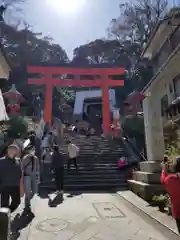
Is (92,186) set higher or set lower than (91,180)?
lower

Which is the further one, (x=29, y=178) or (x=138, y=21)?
(x=138, y=21)

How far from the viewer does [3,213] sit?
12.7 feet

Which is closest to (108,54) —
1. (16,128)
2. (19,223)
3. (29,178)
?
(16,128)

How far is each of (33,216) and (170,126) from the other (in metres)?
6.20

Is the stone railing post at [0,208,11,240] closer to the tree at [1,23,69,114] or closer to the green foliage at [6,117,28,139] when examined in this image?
the green foliage at [6,117,28,139]

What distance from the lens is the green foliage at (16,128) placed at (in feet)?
58.4

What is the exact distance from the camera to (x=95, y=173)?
14.2 metres

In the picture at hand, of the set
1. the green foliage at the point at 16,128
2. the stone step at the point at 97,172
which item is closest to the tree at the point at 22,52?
the green foliage at the point at 16,128

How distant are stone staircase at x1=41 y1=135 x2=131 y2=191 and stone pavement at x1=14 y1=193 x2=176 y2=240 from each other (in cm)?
359

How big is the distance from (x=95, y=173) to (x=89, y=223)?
766cm

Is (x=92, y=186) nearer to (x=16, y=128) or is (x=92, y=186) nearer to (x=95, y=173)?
(x=95, y=173)

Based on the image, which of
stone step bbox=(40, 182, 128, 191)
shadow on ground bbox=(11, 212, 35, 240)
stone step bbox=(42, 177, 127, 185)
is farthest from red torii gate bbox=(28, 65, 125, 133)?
shadow on ground bbox=(11, 212, 35, 240)

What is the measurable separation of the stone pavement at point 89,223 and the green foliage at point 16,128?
31.2ft

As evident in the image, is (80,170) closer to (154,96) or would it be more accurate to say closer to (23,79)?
(154,96)
